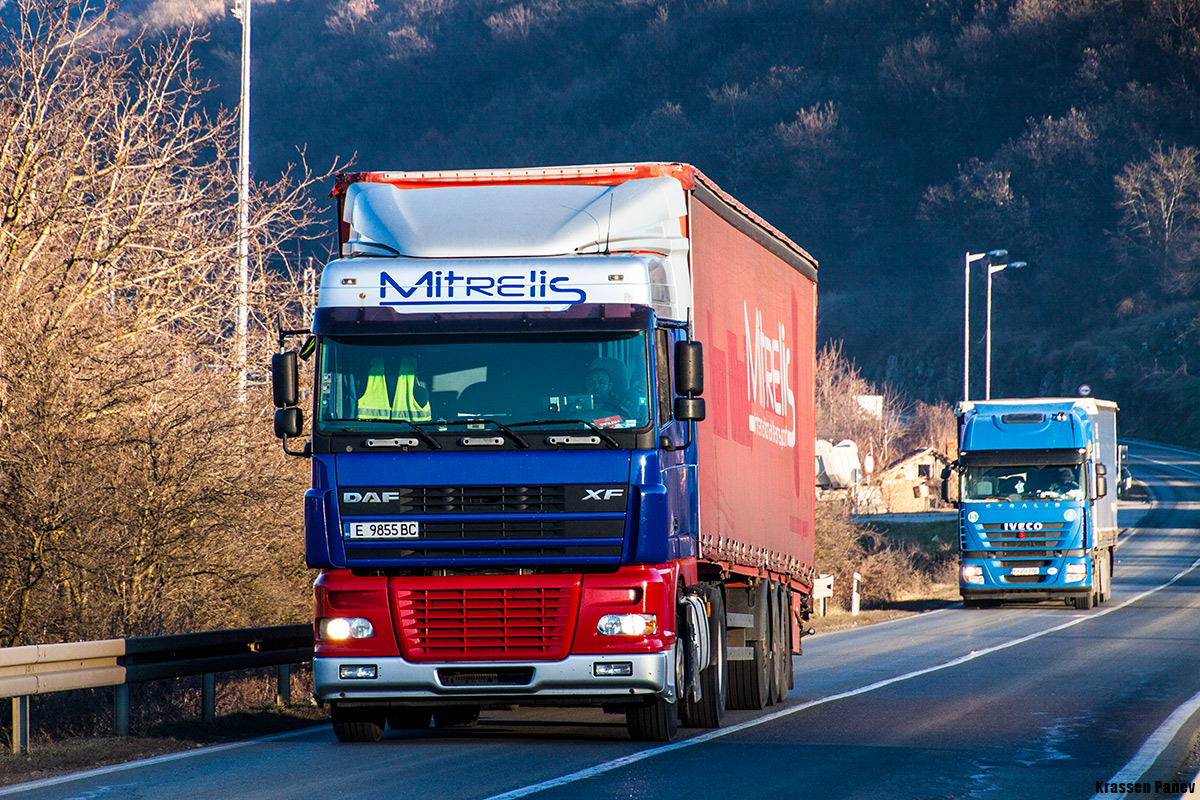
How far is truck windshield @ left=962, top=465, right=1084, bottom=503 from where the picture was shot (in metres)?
30.6

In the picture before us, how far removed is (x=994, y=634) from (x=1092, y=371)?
82632mm

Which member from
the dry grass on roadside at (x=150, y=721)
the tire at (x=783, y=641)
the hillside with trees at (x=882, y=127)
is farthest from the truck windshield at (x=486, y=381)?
the hillside with trees at (x=882, y=127)

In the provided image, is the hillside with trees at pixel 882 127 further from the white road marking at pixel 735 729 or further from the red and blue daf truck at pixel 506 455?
the red and blue daf truck at pixel 506 455

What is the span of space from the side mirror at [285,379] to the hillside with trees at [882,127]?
296ft

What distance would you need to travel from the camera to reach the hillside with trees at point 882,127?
112000 mm

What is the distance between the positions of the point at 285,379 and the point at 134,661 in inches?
111

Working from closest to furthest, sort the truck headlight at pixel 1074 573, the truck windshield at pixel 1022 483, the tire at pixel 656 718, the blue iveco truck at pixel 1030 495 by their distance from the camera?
the tire at pixel 656 718 < the blue iveco truck at pixel 1030 495 < the truck windshield at pixel 1022 483 < the truck headlight at pixel 1074 573

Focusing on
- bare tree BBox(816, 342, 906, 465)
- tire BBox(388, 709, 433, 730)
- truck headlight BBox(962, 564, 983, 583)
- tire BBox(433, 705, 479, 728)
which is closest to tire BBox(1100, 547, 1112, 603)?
truck headlight BBox(962, 564, 983, 583)

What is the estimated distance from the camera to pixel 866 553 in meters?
39.7

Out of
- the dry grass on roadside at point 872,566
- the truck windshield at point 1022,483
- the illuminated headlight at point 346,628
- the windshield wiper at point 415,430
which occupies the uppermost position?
the windshield wiper at point 415,430

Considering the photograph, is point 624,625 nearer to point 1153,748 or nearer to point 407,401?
point 407,401

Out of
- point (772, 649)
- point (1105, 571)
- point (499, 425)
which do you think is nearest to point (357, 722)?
point (499, 425)

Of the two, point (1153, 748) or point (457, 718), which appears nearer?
point (1153, 748)

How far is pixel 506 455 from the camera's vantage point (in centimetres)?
1029
